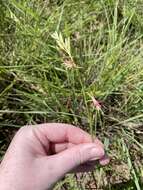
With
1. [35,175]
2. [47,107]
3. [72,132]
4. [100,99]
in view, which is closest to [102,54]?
[100,99]

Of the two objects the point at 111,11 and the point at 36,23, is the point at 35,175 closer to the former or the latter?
the point at 36,23

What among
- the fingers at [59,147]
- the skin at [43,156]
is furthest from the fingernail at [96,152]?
the fingers at [59,147]

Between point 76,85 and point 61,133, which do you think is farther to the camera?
point 76,85

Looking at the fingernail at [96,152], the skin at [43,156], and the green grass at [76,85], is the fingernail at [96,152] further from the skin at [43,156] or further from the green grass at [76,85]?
the green grass at [76,85]

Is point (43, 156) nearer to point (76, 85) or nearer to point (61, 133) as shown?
point (61, 133)

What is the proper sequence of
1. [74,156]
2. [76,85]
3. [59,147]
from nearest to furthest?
[74,156], [59,147], [76,85]

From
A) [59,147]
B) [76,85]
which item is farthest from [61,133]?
[76,85]

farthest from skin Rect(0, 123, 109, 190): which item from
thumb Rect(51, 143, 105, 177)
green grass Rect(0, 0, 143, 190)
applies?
green grass Rect(0, 0, 143, 190)
